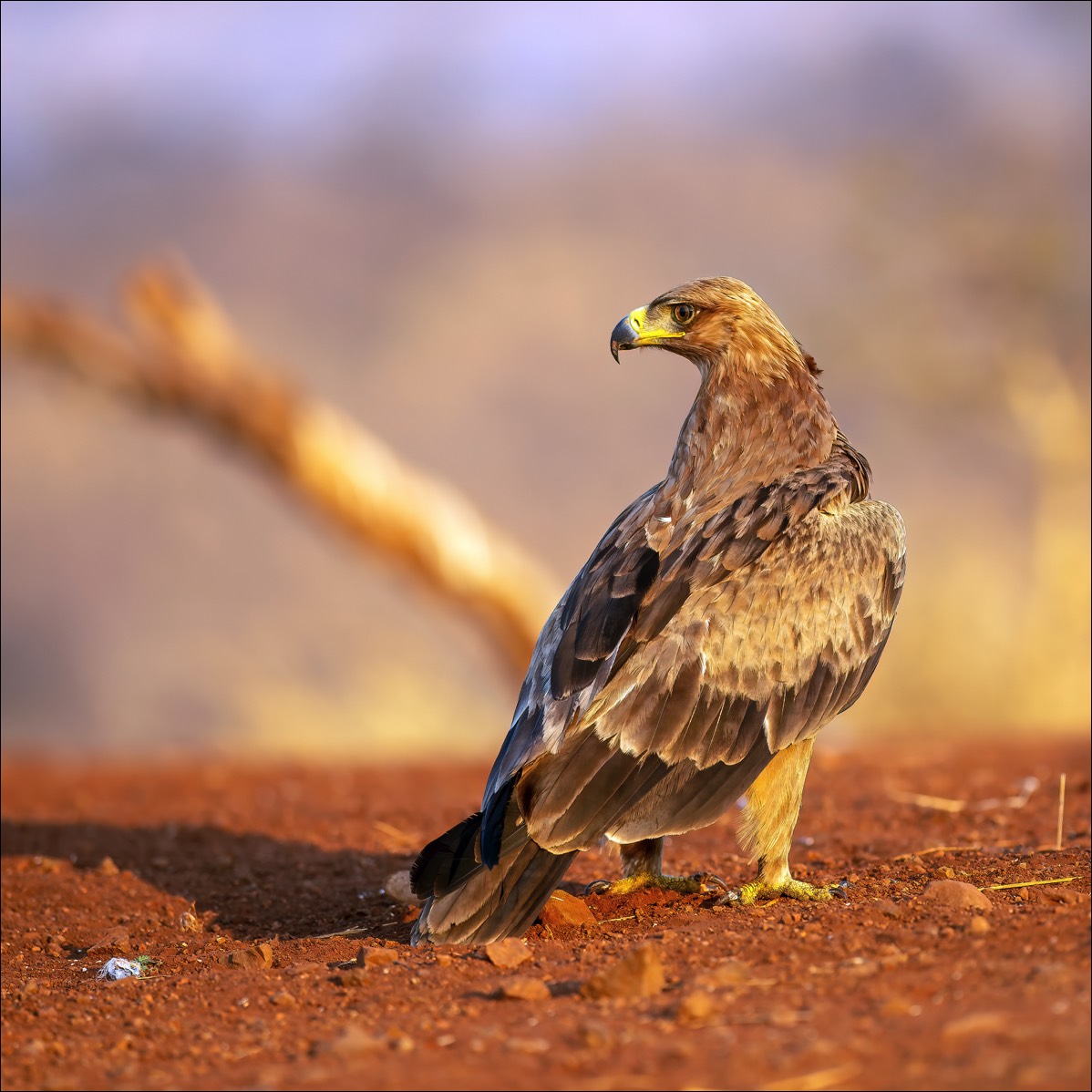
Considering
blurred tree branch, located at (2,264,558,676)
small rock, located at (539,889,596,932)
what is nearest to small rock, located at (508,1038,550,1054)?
small rock, located at (539,889,596,932)

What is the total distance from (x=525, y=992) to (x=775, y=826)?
178 centimetres

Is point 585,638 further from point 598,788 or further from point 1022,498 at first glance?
point 1022,498

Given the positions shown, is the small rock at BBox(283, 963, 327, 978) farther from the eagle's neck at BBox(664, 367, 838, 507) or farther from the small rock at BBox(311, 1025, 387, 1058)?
the eagle's neck at BBox(664, 367, 838, 507)

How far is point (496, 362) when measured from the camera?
46.6 metres

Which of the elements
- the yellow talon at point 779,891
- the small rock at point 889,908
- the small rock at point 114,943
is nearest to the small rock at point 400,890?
the small rock at point 114,943

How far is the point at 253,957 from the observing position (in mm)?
5363

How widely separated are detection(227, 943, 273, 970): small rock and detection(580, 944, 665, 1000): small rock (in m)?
1.55

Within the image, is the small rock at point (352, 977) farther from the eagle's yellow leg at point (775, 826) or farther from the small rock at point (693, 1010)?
the eagle's yellow leg at point (775, 826)

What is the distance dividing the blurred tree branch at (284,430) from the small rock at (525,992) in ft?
36.4

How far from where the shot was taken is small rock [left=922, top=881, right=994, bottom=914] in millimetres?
5023

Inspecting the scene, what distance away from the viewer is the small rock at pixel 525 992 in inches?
168

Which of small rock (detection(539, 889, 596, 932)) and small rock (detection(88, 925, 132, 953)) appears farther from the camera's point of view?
small rock (detection(88, 925, 132, 953))

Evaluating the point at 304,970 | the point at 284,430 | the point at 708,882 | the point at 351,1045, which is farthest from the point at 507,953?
the point at 284,430

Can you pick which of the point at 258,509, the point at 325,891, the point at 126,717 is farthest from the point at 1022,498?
the point at 325,891
